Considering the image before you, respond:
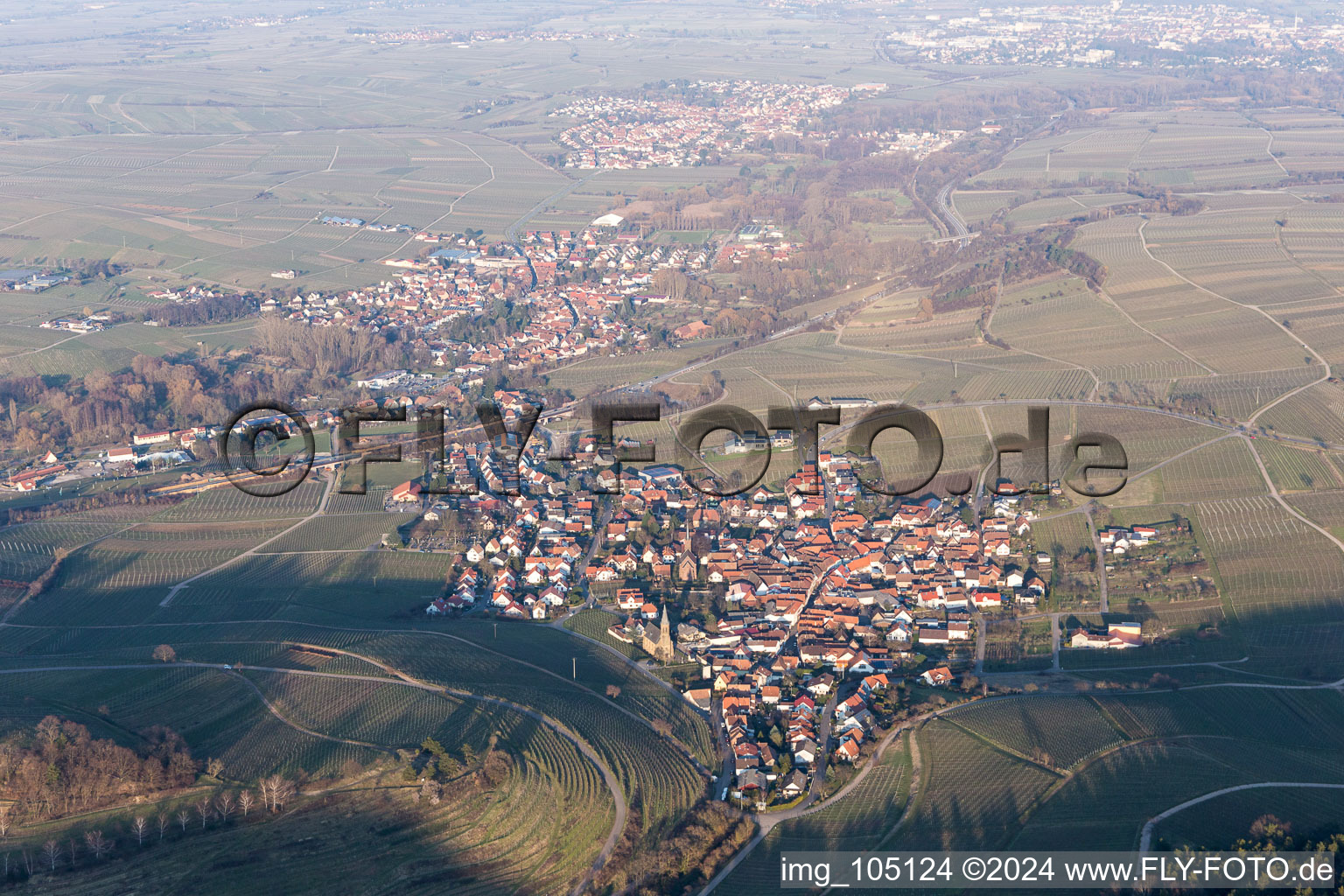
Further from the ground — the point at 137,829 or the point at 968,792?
the point at 137,829

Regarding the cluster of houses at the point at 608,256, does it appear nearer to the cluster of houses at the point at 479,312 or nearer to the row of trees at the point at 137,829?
the cluster of houses at the point at 479,312

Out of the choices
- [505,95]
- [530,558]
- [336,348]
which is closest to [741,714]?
[530,558]

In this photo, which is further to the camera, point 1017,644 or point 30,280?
point 30,280

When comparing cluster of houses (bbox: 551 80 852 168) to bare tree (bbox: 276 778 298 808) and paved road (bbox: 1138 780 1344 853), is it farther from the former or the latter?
paved road (bbox: 1138 780 1344 853)

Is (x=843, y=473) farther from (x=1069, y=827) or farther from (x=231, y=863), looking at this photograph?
(x=231, y=863)

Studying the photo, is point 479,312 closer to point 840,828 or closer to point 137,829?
point 137,829

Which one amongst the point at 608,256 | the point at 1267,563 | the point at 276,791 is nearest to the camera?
the point at 276,791

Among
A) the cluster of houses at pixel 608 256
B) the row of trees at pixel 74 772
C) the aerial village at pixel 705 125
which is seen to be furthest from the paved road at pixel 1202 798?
the aerial village at pixel 705 125

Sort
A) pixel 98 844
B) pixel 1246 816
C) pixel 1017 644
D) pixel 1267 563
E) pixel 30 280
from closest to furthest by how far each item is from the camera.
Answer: pixel 98 844 < pixel 1246 816 < pixel 1017 644 < pixel 1267 563 < pixel 30 280

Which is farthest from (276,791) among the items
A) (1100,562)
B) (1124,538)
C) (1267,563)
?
(1267,563)
